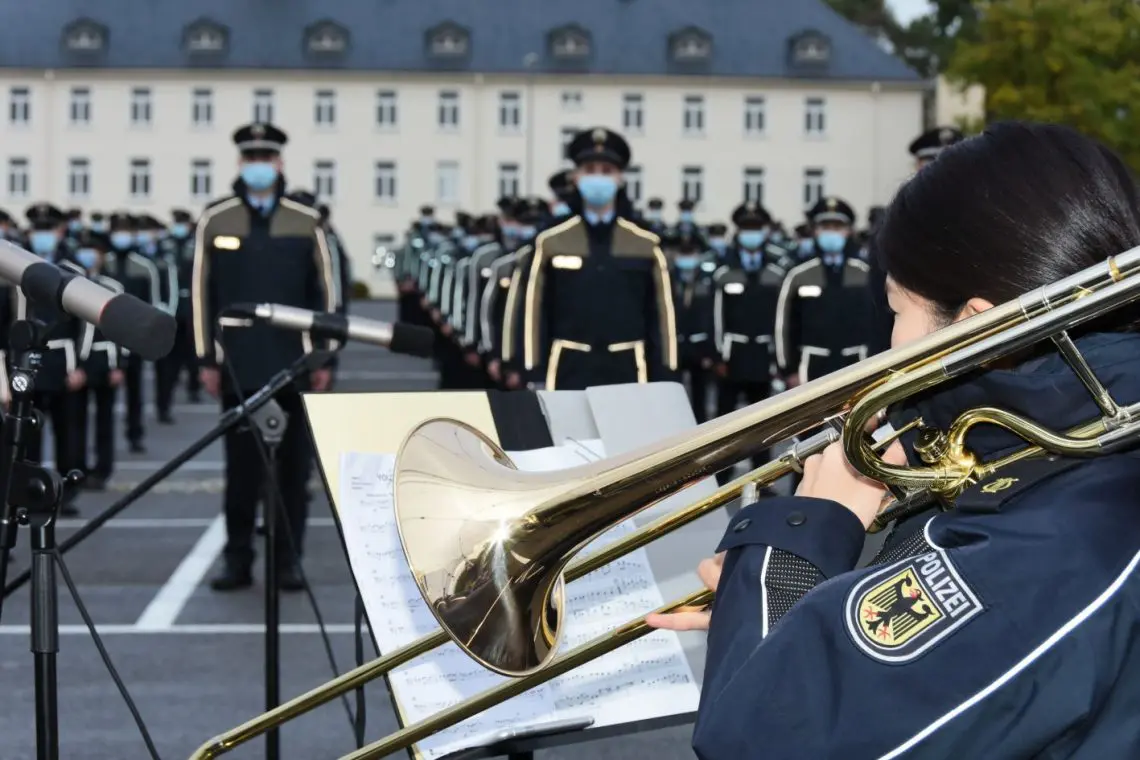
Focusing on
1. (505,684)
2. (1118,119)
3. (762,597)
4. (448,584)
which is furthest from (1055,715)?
(1118,119)

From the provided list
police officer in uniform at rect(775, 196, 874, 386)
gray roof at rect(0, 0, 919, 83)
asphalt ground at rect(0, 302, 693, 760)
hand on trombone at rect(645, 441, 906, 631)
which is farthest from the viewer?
gray roof at rect(0, 0, 919, 83)

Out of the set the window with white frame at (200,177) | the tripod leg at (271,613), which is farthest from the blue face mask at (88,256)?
the window with white frame at (200,177)

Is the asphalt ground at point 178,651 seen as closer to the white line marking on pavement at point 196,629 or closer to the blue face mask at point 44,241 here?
the white line marking on pavement at point 196,629

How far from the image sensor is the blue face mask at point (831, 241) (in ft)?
39.6

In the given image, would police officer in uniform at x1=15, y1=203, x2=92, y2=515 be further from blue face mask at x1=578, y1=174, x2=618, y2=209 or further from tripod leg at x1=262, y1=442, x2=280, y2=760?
tripod leg at x1=262, y1=442, x2=280, y2=760

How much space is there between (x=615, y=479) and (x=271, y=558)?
8.85ft

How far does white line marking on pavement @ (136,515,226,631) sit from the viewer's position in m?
7.93

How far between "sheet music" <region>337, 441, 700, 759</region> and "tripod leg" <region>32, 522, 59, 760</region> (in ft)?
1.73

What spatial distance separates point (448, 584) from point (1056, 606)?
101 cm

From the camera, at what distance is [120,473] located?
13617 mm

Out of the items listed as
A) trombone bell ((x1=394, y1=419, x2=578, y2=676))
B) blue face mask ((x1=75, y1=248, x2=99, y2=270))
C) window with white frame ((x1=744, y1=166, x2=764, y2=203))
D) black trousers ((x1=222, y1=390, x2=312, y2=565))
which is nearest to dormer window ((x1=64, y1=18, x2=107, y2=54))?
window with white frame ((x1=744, y1=166, x2=764, y2=203))

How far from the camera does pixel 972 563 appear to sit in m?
1.95

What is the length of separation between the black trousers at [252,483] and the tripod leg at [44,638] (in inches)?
208

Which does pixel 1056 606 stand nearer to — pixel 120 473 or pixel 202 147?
pixel 120 473
